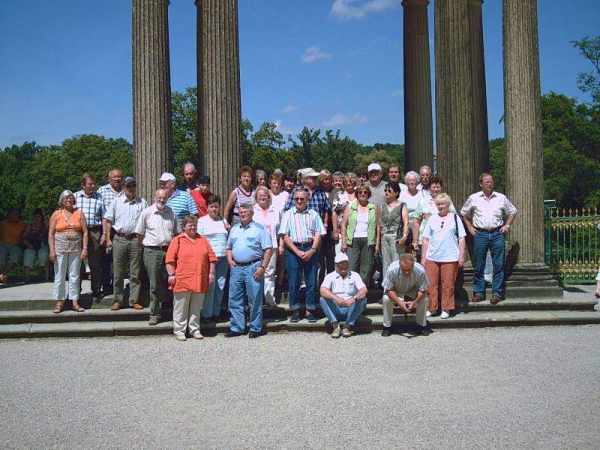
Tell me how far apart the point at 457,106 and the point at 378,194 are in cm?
371

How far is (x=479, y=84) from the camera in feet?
62.8

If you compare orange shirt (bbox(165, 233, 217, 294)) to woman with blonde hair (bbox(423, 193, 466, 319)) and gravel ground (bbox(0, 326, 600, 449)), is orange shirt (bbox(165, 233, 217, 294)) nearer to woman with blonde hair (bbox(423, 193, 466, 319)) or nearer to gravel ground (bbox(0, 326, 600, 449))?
gravel ground (bbox(0, 326, 600, 449))

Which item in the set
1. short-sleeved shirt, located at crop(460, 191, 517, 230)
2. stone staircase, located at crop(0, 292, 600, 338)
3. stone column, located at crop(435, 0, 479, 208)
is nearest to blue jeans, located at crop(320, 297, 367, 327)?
stone staircase, located at crop(0, 292, 600, 338)

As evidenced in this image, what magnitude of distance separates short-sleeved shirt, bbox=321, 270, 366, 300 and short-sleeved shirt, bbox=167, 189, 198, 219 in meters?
3.26

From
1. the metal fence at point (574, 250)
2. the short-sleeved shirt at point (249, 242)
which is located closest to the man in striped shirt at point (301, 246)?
the short-sleeved shirt at point (249, 242)

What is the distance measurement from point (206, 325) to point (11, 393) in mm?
4328

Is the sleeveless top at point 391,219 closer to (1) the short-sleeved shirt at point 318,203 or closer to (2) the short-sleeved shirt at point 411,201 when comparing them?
(2) the short-sleeved shirt at point 411,201

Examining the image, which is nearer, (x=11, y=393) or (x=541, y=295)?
(x=11, y=393)

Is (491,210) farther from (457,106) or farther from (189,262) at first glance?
(189,262)

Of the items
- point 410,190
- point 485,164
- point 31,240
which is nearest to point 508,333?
point 410,190

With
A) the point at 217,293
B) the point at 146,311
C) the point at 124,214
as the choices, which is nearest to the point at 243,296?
the point at 217,293

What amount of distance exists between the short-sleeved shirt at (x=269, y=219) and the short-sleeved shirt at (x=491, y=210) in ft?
14.6

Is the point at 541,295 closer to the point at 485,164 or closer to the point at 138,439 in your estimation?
the point at 485,164

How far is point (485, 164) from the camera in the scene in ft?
62.5
